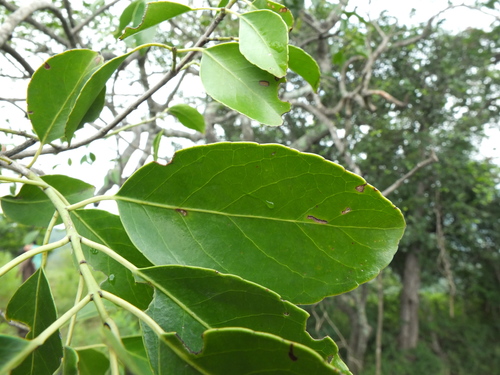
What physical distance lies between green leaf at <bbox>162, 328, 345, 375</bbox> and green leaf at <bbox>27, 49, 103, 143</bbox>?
0.37m

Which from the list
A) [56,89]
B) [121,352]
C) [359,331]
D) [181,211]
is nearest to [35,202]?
[56,89]

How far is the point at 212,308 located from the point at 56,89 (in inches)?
15.5

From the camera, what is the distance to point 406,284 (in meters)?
5.86

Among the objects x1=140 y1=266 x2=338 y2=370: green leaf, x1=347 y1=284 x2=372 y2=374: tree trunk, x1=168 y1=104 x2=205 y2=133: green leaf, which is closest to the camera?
x1=140 y1=266 x2=338 y2=370: green leaf

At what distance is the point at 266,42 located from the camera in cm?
44

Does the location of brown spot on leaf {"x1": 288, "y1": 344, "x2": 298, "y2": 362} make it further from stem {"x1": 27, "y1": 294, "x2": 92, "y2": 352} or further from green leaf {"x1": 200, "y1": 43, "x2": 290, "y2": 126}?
green leaf {"x1": 200, "y1": 43, "x2": 290, "y2": 126}

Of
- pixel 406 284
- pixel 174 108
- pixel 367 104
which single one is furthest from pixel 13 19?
pixel 406 284

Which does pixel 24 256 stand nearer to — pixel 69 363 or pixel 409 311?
pixel 69 363

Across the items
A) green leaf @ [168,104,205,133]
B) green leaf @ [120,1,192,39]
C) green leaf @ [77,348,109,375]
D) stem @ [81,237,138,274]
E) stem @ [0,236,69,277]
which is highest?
green leaf @ [120,1,192,39]

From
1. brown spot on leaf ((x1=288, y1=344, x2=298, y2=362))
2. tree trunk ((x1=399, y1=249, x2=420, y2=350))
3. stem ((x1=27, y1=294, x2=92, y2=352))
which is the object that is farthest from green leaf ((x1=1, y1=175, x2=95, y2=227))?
tree trunk ((x1=399, y1=249, x2=420, y2=350))

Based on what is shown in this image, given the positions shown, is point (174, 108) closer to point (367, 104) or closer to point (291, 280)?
point (291, 280)

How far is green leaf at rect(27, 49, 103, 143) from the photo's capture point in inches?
19.1

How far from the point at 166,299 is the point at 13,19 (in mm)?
981

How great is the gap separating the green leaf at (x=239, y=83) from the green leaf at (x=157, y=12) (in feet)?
0.27
